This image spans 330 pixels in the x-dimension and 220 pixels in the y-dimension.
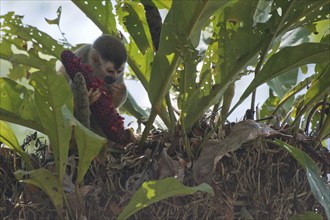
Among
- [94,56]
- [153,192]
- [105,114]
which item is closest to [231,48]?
[105,114]

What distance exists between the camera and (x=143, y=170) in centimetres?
161

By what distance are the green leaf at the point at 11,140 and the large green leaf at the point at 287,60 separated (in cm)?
55

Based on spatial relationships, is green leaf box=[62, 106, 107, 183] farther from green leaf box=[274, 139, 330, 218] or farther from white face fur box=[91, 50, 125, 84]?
white face fur box=[91, 50, 125, 84]

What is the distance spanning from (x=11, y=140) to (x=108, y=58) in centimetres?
75

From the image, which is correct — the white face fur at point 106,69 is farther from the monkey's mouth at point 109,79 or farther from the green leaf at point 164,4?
the green leaf at point 164,4

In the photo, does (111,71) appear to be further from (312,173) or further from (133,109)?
(312,173)

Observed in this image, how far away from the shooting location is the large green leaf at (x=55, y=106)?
1.45 m

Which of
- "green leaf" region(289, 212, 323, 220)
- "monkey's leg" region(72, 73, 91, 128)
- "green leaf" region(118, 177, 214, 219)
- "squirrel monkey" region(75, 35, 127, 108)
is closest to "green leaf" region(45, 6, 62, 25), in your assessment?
"squirrel monkey" region(75, 35, 127, 108)

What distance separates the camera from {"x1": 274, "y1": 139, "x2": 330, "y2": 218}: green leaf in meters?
1.56

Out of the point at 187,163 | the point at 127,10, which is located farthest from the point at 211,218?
the point at 127,10

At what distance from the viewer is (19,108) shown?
1.66 meters

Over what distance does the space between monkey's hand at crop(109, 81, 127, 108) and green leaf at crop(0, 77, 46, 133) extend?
514 mm

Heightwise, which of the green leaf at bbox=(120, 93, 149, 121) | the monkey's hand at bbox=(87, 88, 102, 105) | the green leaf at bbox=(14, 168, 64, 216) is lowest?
the green leaf at bbox=(14, 168, 64, 216)

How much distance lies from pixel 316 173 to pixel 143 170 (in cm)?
41
